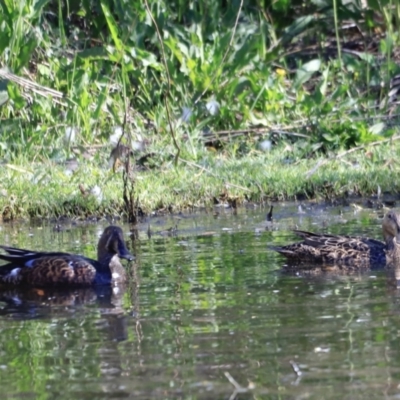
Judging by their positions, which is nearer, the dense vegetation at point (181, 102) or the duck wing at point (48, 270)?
the duck wing at point (48, 270)

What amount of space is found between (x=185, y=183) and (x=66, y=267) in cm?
389

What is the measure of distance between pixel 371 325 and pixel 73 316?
5.85ft

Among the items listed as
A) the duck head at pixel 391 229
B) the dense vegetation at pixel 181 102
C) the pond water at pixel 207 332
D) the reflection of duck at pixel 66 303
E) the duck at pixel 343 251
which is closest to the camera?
the pond water at pixel 207 332

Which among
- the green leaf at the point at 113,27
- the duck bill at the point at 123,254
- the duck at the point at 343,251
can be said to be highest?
the green leaf at the point at 113,27

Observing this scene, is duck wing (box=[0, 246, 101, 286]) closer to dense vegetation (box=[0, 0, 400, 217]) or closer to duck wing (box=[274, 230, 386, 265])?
duck wing (box=[274, 230, 386, 265])

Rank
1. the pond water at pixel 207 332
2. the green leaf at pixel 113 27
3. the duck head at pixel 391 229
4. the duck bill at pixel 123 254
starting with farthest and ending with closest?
the green leaf at pixel 113 27, the duck head at pixel 391 229, the duck bill at pixel 123 254, the pond water at pixel 207 332

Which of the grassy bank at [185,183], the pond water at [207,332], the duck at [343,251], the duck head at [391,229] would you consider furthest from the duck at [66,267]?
the grassy bank at [185,183]

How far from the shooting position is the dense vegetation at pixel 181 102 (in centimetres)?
A: 1198

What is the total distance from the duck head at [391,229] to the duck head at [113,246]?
2.00 meters

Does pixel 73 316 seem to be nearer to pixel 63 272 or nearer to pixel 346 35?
pixel 63 272

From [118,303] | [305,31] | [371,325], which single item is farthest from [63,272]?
[305,31]

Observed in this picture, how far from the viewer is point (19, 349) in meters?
5.99

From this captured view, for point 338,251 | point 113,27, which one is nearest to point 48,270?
point 338,251

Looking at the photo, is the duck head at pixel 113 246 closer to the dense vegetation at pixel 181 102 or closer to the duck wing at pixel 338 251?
the duck wing at pixel 338 251
